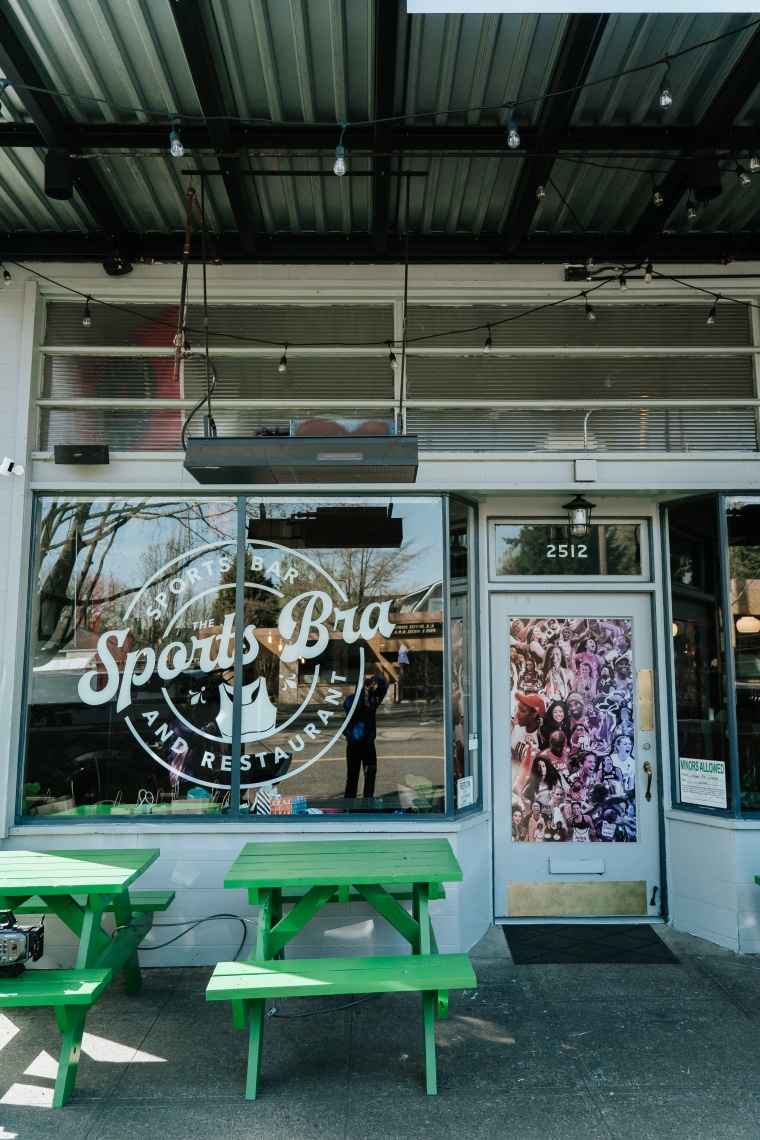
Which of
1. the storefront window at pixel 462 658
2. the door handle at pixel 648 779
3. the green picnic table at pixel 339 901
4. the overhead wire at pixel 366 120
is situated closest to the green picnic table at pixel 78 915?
the green picnic table at pixel 339 901

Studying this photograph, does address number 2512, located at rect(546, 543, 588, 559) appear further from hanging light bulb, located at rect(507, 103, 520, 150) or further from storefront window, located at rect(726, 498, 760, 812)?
hanging light bulb, located at rect(507, 103, 520, 150)

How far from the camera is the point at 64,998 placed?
11.5 ft

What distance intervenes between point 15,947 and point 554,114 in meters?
4.97

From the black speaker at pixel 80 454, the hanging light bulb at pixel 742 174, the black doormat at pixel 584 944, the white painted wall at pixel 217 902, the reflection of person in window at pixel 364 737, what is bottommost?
the black doormat at pixel 584 944

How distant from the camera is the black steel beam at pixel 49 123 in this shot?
3994 millimetres

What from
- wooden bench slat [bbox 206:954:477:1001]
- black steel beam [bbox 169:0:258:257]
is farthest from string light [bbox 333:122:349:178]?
wooden bench slat [bbox 206:954:477:1001]

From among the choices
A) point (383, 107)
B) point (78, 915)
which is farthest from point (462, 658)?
point (383, 107)

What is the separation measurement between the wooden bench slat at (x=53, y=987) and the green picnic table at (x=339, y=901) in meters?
0.56

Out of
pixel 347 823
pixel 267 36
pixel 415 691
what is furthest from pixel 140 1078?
pixel 267 36

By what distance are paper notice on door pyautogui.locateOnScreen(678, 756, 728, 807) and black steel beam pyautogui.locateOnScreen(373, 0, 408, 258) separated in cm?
411

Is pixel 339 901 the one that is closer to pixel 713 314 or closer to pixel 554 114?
pixel 554 114

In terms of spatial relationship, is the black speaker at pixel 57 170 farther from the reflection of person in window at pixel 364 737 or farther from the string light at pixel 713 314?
the string light at pixel 713 314

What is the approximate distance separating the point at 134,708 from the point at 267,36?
3.95 m

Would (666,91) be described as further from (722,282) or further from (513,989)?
(513,989)
